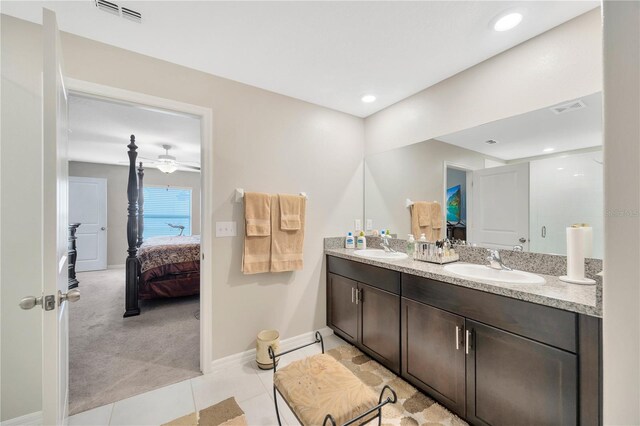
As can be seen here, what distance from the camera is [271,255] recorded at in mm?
2266

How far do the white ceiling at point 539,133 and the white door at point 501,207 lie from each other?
0.43 ft

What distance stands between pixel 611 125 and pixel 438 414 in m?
1.77

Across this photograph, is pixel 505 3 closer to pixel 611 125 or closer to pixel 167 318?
pixel 611 125

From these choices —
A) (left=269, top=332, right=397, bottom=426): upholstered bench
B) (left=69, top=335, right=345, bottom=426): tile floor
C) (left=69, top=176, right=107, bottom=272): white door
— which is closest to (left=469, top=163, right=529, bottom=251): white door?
(left=269, top=332, right=397, bottom=426): upholstered bench

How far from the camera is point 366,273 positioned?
2174 millimetres

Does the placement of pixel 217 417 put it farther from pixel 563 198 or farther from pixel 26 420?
pixel 563 198

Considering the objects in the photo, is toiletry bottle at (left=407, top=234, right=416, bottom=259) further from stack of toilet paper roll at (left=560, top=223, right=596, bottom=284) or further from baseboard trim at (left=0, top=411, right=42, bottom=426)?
baseboard trim at (left=0, top=411, right=42, bottom=426)

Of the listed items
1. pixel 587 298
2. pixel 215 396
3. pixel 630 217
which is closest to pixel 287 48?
A: pixel 630 217

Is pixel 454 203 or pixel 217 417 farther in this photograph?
pixel 454 203

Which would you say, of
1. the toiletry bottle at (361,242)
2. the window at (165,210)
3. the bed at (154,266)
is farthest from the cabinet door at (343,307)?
the window at (165,210)

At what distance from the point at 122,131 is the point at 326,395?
4.30 m

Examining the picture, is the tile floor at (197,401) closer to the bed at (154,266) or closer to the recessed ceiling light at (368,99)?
the bed at (154,266)

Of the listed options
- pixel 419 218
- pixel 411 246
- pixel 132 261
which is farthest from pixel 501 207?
pixel 132 261

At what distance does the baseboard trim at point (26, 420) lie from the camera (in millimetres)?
1461
